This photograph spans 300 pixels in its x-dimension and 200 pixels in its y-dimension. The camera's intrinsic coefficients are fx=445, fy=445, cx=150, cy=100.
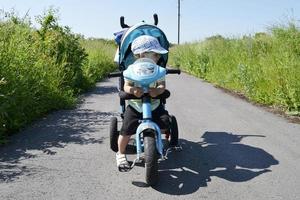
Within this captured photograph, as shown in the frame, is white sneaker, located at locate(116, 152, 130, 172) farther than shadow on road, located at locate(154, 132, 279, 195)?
Yes

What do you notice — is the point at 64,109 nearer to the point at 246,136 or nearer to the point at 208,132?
the point at 208,132

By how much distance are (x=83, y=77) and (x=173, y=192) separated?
10.7 metres

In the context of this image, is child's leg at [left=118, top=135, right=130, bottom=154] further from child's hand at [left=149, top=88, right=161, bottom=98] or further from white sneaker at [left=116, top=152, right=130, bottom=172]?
child's hand at [left=149, top=88, right=161, bottom=98]

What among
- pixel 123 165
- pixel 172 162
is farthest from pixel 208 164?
pixel 123 165

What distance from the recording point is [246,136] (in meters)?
7.36

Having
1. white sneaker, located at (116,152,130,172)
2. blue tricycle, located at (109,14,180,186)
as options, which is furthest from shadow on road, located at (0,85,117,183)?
blue tricycle, located at (109,14,180,186)

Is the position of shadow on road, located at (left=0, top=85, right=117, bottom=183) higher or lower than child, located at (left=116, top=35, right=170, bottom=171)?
lower

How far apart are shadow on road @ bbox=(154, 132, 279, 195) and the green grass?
11.2 feet

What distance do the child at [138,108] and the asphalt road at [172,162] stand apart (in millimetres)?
280

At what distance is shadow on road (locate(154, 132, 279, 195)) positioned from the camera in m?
4.93

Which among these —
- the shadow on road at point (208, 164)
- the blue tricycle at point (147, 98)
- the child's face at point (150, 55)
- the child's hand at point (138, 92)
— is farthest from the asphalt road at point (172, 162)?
the child's face at point (150, 55)

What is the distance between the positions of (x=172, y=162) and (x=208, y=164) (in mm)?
459

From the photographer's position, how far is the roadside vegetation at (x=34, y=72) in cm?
734

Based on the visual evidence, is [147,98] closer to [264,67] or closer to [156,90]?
[156,90]
